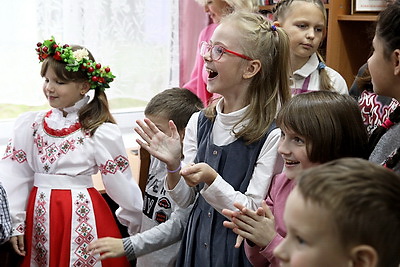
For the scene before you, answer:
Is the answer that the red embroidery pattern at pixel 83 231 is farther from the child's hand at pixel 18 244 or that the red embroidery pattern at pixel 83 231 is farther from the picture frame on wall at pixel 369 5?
the picture frame on wall at pixel 369 5

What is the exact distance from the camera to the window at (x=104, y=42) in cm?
318

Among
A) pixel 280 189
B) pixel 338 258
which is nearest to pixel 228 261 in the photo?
pixel 280 189

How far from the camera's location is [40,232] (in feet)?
7.29

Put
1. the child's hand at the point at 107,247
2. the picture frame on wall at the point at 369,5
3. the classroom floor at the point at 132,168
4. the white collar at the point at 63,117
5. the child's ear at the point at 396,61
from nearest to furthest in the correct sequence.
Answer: the child's ear at the point at 396,61 < the child's hand at the point at 107,247 < the white collar at the point at 63,117 < the classroom floor at the point at 132,168 < the picture frame on wall at the point at 369,5

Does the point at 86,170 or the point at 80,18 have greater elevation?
the point at 80,18

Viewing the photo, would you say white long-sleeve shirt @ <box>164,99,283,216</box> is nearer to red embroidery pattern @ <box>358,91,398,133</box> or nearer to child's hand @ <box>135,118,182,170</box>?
child's hand @ <box>135,118,182,170</box>

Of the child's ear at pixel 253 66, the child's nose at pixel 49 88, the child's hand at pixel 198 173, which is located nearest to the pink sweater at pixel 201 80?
the child's nose at pixel 49 88

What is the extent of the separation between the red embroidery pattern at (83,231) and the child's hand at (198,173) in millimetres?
703

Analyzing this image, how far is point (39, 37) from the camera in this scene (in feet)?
10.5

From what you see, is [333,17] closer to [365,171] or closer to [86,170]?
[86,170]

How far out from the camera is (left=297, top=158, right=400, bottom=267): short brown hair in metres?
0.94

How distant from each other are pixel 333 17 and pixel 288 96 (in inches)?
56.2

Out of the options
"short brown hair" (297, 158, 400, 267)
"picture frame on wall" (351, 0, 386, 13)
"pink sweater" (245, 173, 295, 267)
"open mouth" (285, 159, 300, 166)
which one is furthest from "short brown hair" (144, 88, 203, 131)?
"picture frame on wall" (351, 0, 386, 13)

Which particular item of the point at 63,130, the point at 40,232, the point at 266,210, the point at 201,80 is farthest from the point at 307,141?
the point at 201,80
